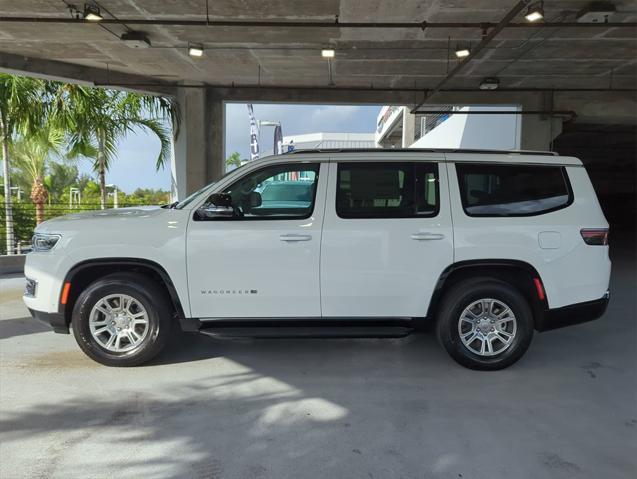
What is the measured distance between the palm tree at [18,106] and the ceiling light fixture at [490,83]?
10.7 metres

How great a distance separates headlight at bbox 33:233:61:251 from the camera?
4.38 metres

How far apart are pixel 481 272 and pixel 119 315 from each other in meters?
3.38

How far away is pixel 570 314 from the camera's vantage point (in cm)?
448

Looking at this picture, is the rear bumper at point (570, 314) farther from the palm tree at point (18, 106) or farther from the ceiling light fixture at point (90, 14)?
the palm tree at point (18, 106)

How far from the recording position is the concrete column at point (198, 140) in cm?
1270

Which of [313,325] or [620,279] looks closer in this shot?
[313,325]

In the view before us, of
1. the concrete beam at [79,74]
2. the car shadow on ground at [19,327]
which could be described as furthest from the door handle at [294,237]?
the concrete beam at [79,74]

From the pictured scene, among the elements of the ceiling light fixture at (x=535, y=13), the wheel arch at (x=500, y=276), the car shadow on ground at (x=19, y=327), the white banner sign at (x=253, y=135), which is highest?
the white banner sign at (x=253, y=135)

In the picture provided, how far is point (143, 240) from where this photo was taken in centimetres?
431

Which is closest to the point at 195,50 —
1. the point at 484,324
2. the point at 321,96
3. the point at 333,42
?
the point at 333,42

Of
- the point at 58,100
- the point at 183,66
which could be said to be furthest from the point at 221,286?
the point at 58,100

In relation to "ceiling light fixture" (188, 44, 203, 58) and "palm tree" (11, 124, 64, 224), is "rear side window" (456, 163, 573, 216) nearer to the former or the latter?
"ceiling light fixture" (188, 44, 203, 58)

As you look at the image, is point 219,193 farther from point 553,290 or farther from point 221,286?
point 553,290

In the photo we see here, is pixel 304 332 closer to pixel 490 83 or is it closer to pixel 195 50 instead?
pixel 195 50
